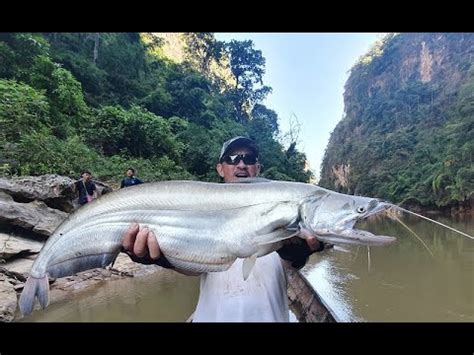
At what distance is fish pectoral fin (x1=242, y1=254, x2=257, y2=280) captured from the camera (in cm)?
117

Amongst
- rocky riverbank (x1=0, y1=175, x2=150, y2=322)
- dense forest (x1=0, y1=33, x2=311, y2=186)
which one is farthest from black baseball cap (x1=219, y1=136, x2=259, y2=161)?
dense forest (x1=0, y1=33, x2=311, y2=186)

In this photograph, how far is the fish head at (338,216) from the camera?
1091 mm

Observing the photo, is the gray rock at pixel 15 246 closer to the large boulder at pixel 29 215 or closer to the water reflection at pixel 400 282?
the large boulder at pixel 29 215

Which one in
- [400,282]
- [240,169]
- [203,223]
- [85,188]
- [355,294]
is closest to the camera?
[203,223]

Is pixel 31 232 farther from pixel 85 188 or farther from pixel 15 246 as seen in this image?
pixel 85 188

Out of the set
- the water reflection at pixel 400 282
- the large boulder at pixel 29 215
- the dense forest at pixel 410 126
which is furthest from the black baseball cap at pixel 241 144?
the dense forest at pixel 410 126

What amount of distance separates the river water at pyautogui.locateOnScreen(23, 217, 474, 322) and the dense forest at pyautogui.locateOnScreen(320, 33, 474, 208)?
734cm

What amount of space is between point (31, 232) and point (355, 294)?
440cm

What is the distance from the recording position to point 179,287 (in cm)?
546

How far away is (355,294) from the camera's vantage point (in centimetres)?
532

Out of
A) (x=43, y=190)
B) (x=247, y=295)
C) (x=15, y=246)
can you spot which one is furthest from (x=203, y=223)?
(x=43, y=190)
